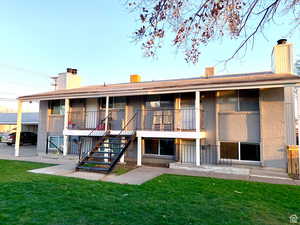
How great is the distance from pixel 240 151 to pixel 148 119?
15.6ft

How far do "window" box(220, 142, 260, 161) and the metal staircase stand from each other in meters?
4.28

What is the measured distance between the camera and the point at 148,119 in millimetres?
10875

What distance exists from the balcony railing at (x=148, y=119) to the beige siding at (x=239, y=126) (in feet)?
3.59

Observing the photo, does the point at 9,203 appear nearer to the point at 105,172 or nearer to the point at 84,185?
the point at 84,185

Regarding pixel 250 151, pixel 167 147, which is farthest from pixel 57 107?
pixel 250 151

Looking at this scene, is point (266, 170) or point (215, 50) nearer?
point (215, 50)

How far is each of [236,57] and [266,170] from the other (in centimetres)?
597

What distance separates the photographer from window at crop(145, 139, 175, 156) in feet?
34.1

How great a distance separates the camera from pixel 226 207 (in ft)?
14.3

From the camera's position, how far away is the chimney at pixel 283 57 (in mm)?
9619

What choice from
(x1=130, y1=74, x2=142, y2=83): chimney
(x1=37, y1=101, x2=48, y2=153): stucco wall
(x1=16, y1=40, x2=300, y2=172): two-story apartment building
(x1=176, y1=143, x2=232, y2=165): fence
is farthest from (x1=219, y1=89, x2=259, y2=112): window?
(x1=37, y1=101, x2=48, y2=153): stucco wall

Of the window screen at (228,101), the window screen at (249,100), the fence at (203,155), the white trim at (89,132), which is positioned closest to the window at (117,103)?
the white trim at (89,132)

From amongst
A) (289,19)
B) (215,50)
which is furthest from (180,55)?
(289,19)

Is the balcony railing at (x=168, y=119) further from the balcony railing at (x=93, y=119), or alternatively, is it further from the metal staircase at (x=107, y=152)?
the balcony railing at (x=93, y=119)
